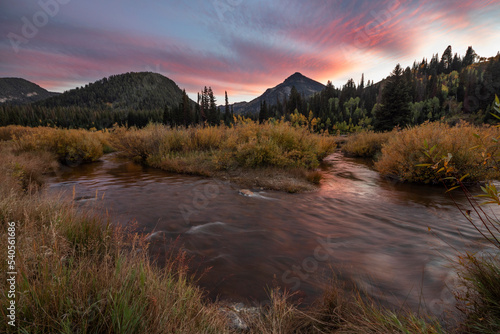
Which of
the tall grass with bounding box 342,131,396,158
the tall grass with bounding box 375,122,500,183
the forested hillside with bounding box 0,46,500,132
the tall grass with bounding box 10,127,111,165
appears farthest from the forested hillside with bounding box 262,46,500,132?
the tall grass with bounding box 10,127,111,165

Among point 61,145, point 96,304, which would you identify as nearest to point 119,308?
point 96,304

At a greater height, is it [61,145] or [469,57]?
[469,57]

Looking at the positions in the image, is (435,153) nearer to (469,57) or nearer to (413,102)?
(413,102)

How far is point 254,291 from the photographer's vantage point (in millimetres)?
2824

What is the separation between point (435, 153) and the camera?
7688mm

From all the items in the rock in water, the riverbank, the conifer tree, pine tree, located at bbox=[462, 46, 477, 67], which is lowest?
the rock in water

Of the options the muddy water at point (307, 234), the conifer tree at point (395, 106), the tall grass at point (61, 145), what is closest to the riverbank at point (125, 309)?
the muddy water at point (307, 234)

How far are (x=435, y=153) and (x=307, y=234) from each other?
6.71 m

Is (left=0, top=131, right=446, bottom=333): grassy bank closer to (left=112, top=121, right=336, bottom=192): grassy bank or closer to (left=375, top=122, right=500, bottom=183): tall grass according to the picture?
(left=112, top=121, right=336, bottom=192): grassy bank

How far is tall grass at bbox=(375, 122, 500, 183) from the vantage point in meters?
6.93

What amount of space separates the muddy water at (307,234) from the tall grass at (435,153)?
2.19ft

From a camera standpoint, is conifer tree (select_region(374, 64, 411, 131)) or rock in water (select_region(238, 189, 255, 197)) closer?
rock in water (select_region(238, 189, 255, 197))

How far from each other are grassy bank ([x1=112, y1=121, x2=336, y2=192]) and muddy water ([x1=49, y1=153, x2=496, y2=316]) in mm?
1040

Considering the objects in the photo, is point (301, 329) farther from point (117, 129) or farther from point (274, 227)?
point (117, 129)
